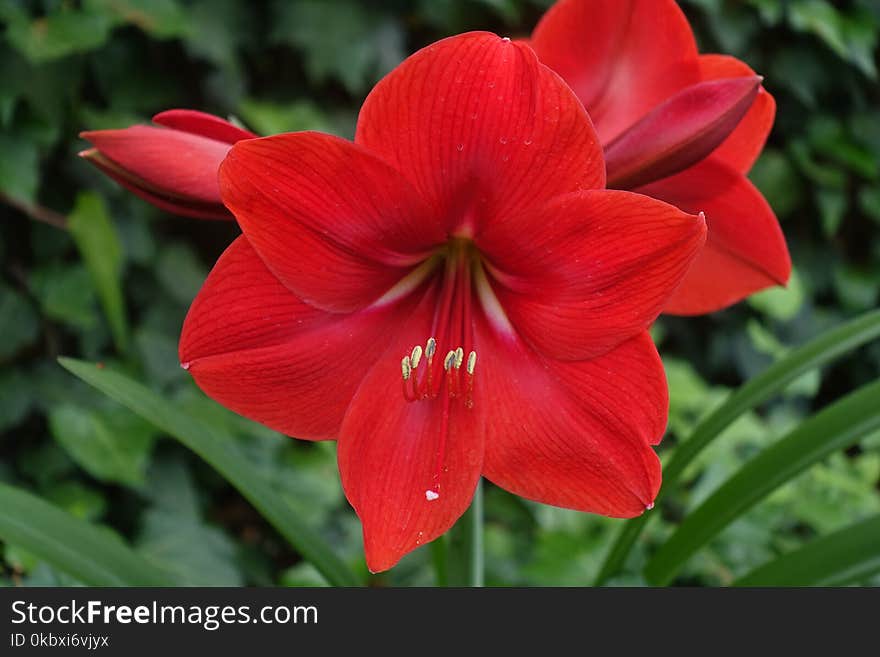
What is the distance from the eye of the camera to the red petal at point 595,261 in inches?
21.5

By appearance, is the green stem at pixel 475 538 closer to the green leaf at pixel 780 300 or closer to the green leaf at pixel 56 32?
the green leaf at pixel 56 32

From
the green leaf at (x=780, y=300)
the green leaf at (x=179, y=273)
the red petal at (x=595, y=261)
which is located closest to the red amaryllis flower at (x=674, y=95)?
the red petal at (x=595, y=261)

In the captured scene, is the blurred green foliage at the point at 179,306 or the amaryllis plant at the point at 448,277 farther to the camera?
the blurred green foliage at the point at 179,306

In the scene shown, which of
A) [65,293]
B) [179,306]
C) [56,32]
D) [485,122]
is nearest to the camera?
[485,122]

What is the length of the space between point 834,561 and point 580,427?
274 mm

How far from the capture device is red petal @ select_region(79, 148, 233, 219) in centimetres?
62

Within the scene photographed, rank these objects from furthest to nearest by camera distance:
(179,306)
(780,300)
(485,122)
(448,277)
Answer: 1. (780,300)
2. (179,306)
3. (448,277)
4. (485,122)

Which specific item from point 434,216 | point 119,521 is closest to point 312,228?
point 434,216

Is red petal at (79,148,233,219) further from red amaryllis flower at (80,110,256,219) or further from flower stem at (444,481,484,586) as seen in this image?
flower stem at (444,481,484,586)

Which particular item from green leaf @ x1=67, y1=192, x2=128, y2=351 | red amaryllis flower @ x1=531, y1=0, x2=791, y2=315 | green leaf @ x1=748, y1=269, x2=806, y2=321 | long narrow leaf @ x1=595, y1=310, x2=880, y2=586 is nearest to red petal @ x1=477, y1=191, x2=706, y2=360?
red amaryllis flower @ x1=531, y1=0, x2=791, y2=315

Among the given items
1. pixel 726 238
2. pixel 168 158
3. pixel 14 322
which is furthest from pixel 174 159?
pixel 14 322

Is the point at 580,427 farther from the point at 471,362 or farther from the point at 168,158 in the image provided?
the point at 168,158

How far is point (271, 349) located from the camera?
23.6 inches

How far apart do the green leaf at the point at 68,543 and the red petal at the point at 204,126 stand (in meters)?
0.32
